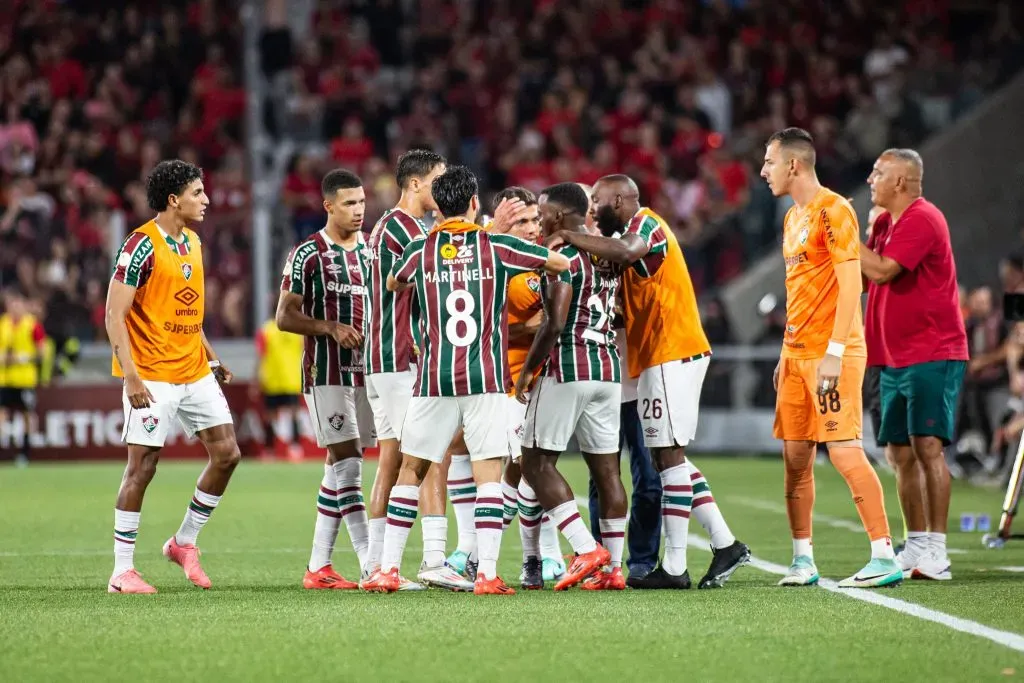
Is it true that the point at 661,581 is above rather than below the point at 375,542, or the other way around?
below

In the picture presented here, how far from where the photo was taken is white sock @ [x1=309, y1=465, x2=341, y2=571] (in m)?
8.45

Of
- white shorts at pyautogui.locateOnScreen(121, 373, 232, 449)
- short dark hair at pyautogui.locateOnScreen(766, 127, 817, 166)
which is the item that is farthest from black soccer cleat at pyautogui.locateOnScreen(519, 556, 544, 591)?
short dark hair at pyautogui.locateOnScreen(766, 127, 817, 166)

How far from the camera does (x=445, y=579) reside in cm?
791

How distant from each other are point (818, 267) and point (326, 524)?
3047mm

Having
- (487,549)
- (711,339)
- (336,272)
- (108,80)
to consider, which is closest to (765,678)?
(487,549)

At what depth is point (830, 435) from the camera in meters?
8.05

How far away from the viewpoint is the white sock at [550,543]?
894 centimetres

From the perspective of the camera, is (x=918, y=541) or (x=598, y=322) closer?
(x=598, y=322)

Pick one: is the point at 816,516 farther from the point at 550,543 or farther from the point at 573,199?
the point at 573,199

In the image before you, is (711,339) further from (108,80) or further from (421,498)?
(421,498)

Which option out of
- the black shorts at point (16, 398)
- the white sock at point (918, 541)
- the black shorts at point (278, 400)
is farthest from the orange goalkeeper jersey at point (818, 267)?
the black shorts at point (16, 398)

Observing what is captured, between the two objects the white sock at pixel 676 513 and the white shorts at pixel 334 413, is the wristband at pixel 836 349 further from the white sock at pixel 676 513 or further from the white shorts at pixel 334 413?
the white shorts at pixel 334 413

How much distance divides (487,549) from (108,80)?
1918 centimetres

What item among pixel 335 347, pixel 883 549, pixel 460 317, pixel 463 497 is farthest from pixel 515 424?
pixel 883 549
